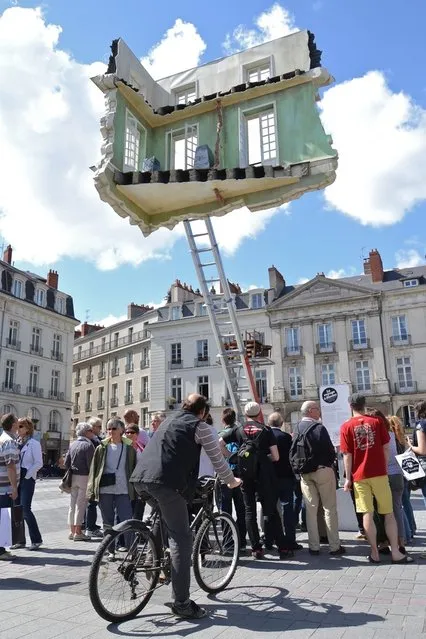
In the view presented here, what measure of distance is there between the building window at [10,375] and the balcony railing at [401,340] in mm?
26187

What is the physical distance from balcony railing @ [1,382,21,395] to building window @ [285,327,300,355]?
1932cm

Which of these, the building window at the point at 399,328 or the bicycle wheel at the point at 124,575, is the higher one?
the building window at the point at 399,328

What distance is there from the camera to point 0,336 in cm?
3450

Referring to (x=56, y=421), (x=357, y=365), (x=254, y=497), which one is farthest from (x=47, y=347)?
(x=254, y=497)

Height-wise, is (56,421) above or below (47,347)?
below

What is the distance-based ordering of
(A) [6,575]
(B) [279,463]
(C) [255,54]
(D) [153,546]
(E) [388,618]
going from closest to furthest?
(E) [388,618] < (D) [153,546] < (A) [6,575] < (B) [279,463] < (C) [255,54]

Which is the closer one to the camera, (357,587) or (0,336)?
(357,587)

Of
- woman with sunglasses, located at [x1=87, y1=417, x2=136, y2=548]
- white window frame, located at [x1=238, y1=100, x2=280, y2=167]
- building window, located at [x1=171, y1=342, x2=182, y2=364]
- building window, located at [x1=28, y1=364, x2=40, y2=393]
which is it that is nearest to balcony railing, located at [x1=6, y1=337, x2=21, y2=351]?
building window, located at [x1=28, y1=364, x2=40, y2=393]

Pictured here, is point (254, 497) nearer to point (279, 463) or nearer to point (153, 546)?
point (279, 463)

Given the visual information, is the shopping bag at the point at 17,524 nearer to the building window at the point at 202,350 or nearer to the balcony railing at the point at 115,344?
the building window at the point at 202,350

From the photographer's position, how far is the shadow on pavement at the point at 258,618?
3.85m

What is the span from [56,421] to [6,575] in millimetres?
34364

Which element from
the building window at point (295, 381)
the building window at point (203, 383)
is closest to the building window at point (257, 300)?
the building window at point (295, 381)

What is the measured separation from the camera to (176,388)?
41406mm
